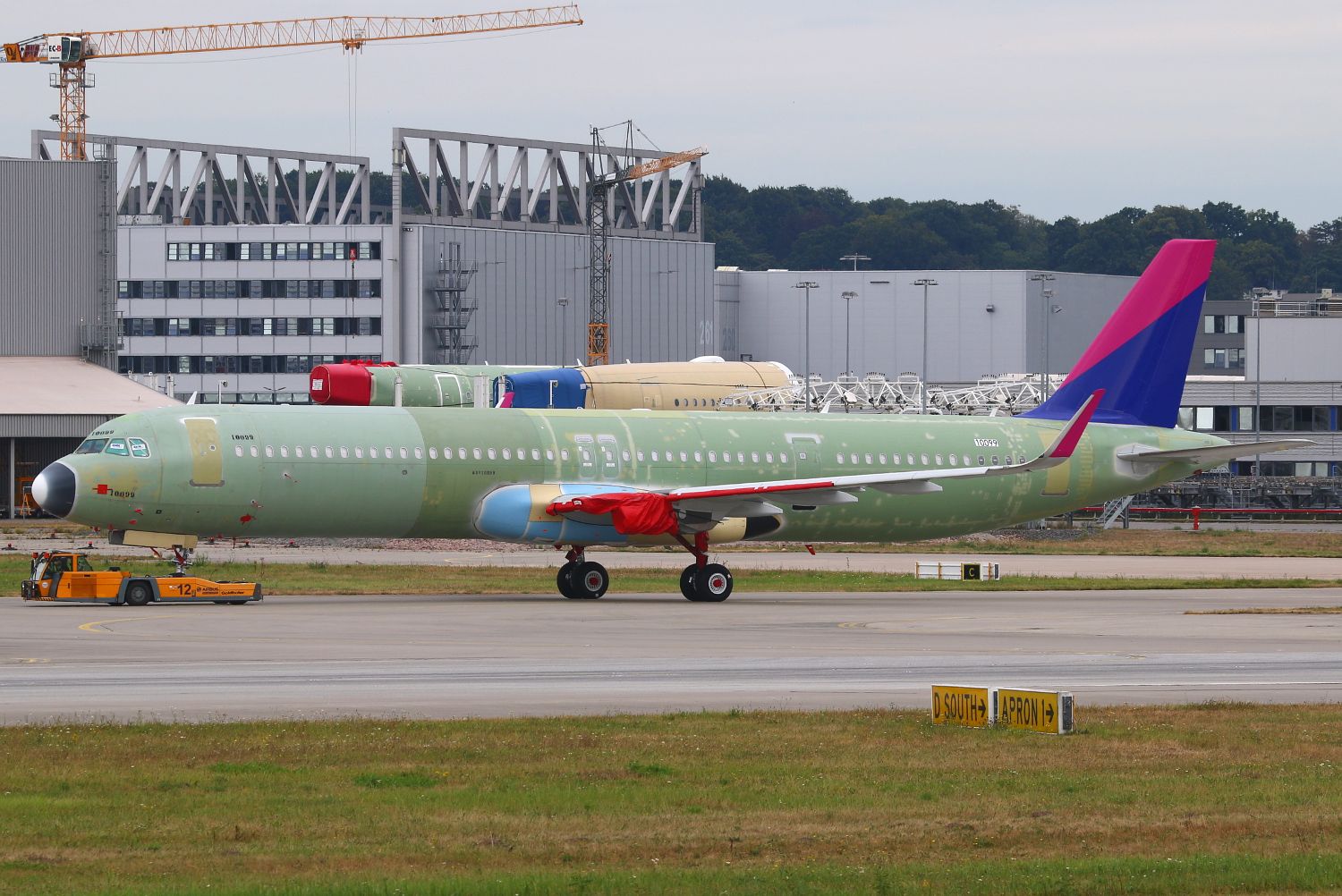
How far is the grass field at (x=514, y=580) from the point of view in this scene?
50.4 m

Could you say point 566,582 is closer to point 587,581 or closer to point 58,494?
point 587,581

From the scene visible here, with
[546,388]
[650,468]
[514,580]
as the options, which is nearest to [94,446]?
[650,468]

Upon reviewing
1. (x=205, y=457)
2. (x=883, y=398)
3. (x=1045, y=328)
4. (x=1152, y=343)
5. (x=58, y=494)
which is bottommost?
(x=58, y=494)

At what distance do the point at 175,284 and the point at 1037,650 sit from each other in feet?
420

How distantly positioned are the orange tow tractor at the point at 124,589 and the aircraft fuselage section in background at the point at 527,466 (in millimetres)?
1312

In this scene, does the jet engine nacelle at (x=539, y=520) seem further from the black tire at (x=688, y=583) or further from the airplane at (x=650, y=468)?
the black tire at (x=688, y=583)

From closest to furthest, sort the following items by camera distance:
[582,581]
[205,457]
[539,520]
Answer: [205,457] < [539,520] < [582,581]

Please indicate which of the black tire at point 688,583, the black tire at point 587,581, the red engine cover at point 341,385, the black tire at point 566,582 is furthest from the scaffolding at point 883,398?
the black tire at point 587,581

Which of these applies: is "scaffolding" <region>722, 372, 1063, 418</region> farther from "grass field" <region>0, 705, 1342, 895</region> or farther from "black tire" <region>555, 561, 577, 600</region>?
"grass field" <region>0, 705, 1342, 895</region>

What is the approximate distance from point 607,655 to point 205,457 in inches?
592

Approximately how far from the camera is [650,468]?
158 ft

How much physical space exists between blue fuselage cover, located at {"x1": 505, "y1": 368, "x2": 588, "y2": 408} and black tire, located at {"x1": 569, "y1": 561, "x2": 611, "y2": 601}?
34.6 meters

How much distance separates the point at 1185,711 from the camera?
24125mm

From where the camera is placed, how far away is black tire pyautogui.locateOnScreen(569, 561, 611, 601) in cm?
4656
